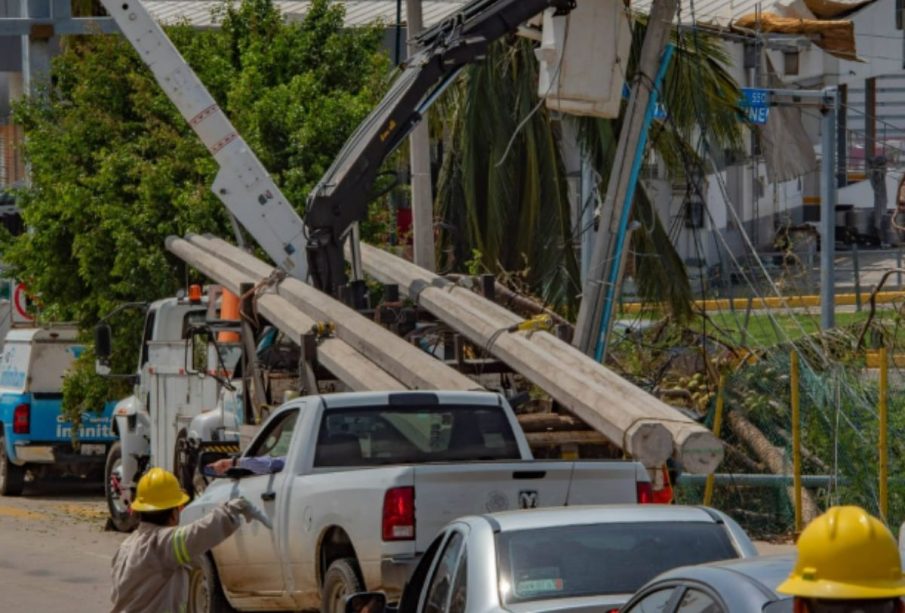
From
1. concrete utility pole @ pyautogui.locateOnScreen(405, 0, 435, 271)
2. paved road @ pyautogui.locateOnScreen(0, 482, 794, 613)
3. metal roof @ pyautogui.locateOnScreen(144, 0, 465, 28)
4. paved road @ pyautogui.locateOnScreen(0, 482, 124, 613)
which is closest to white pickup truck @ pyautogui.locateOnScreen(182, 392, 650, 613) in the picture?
paved road @ pyautogui.locateOnScreen(0, 482, 794, 613)

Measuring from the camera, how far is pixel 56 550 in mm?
18422

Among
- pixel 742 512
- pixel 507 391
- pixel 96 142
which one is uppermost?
pixel 96 142

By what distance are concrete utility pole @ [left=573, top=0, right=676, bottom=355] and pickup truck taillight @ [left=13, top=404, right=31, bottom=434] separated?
1070cm

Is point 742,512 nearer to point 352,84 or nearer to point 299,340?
point 299,340

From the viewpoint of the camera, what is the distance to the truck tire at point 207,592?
41.0 feet

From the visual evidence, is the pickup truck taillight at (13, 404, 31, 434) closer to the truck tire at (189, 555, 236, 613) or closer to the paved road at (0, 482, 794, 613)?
the paved road at (0, 482, 794, 613)

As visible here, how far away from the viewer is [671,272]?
72.7ft

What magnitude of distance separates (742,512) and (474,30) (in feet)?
18.1

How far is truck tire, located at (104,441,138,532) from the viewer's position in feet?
66.5

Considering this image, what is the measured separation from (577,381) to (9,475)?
1415 centimetres

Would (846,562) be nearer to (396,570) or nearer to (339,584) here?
(396,570)

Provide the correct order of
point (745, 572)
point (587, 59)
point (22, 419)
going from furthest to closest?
point (22, 419) → point (587, 59) → point (745, 572)

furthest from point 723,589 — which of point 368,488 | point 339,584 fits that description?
point 339,584

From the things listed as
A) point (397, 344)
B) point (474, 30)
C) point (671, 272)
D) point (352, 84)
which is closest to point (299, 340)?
point (397, 344)
